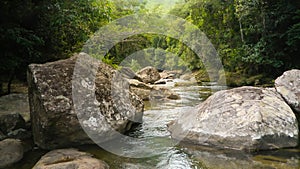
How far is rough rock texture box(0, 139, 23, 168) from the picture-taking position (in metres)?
3.73

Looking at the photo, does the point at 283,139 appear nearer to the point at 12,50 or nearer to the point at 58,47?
the point at 12,50

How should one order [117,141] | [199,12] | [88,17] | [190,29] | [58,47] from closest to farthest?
[117,141] < [88,17] < [58,47] < [199,12] < [190,29]

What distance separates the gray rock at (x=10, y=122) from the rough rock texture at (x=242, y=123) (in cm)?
294

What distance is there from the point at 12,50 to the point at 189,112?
4574 millimetres

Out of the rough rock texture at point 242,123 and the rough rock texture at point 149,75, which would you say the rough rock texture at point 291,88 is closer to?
the rough rock texture at point 242,123

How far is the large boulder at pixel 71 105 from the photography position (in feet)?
13.8

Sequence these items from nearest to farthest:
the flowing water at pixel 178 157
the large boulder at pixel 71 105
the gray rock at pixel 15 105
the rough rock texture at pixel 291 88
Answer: the flowing water at pixel 178 157
the large boulder at pixel 71 105
the gray rock at pixel 15 105
the rough rock texture at pixel 291 88

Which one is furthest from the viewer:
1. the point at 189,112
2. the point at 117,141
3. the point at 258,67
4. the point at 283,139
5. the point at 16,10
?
the point at 258,67

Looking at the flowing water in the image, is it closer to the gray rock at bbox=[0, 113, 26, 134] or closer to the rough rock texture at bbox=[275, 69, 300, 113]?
the gray rock at bbox=[0, 113, 26, 134]

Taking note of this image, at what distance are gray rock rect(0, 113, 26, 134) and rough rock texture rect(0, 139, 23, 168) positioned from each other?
84 centimetres

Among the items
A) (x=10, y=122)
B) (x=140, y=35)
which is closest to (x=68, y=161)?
(x=10, y=122)

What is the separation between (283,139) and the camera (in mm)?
3963

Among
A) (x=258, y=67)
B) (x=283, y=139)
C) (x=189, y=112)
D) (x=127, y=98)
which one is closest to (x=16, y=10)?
(x=127, y=98)

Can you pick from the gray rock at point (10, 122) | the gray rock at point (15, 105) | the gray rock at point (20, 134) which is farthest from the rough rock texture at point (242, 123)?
the gray rock at point (15, 105)
